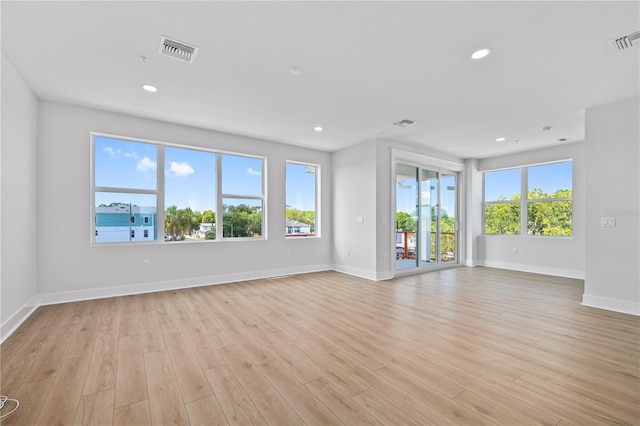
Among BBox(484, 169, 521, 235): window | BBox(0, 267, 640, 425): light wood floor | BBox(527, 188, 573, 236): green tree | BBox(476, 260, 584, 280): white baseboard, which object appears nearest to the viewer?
BBox(0, 267, 640, 425): light wood floor

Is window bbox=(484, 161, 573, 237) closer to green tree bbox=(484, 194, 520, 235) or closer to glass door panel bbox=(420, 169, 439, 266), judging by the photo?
green tree bbox=(484, 194, 520, 235)

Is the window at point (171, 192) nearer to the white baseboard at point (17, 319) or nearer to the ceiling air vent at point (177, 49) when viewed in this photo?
Result: the white baseboard at point (17, 319)

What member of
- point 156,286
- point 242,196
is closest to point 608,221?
point 242,196

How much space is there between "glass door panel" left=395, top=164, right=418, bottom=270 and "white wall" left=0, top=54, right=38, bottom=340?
574 cm

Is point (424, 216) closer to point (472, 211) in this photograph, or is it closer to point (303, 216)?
point (472, 211)

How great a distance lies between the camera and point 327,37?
7.89 feet

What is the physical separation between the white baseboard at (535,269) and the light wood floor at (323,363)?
8.06 ft

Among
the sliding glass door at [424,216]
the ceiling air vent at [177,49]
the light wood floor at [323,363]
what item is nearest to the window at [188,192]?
the light wood floor at [323,363]

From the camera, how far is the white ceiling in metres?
2.12

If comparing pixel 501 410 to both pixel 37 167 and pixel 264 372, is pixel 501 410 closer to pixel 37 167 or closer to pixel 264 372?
pixel 264 372

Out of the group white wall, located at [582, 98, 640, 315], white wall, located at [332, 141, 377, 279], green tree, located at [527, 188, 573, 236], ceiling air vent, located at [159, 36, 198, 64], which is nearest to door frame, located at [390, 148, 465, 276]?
white wall, located at [332, 141, 377, 279]

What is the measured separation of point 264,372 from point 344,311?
1.62 metres

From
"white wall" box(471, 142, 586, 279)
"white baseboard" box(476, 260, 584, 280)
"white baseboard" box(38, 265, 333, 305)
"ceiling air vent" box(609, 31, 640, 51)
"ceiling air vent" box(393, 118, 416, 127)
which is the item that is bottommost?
"white baseboard" box(476, 260, 584, 280)

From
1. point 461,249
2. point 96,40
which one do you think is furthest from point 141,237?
point 461,249
